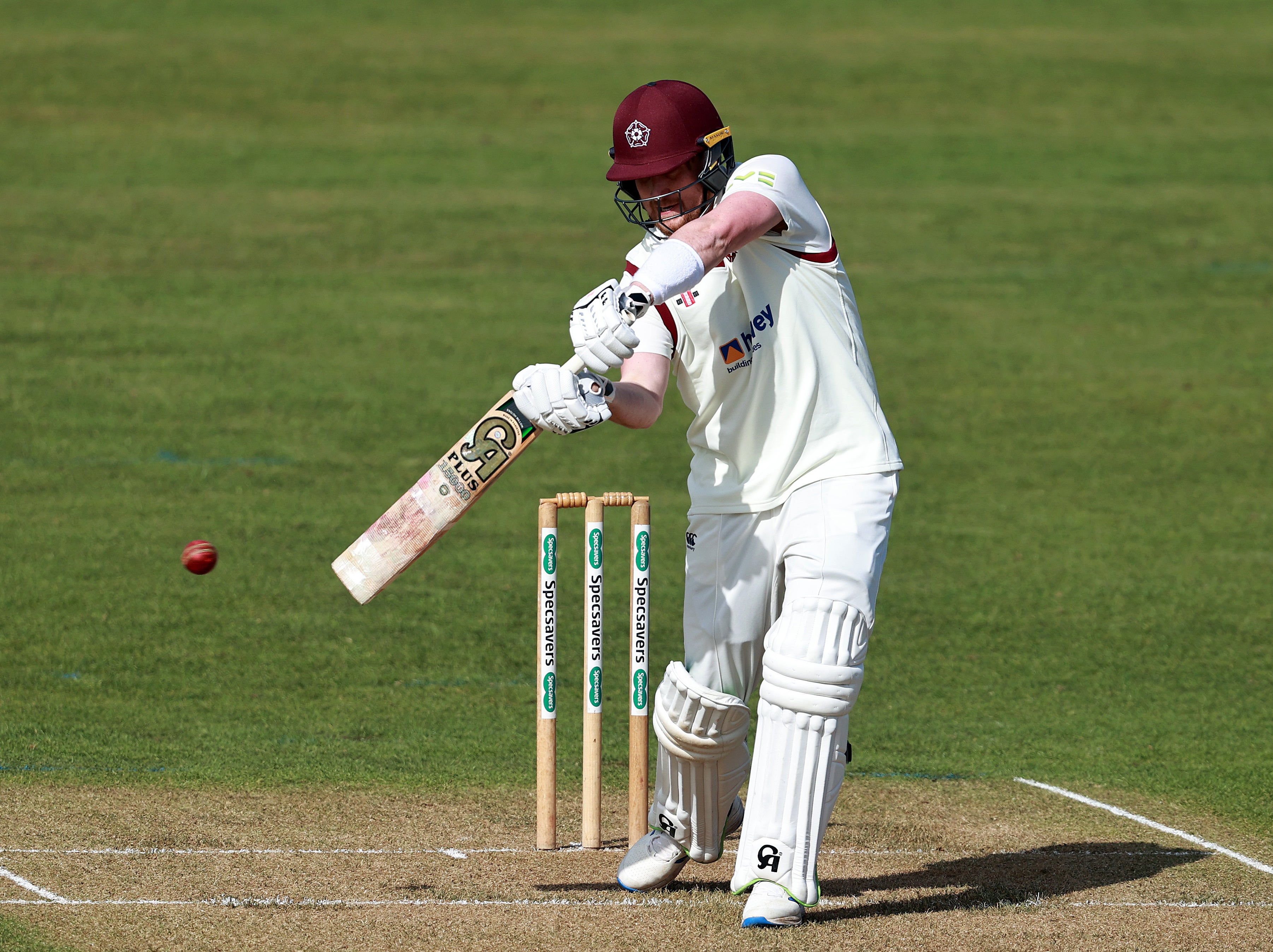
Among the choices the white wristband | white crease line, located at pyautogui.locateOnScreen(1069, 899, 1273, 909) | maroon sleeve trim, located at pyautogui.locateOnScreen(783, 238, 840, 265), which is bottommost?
white crease line, located at pyautogui.locateOnScreen(1069, 899, 1273, 909)

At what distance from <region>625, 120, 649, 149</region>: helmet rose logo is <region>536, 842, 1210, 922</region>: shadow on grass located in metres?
1.88

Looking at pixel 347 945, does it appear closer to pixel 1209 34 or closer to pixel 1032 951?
pixel 1032 951

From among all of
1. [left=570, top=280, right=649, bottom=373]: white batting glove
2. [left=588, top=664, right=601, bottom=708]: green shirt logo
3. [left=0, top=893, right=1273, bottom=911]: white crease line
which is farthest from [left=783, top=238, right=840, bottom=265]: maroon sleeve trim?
[left=0, top=893, right=1273, bottom=911]: white crease line

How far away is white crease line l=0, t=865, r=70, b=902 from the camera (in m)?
4.18

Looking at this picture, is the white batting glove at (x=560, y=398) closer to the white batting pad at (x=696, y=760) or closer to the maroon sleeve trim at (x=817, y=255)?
the maroon sleeve trim at (x=817, y=255)

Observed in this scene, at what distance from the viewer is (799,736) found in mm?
3979

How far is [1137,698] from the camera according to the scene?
6957 mm

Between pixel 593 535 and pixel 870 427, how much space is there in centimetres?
99

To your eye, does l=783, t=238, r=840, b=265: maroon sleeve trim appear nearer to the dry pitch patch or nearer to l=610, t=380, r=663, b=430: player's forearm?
l=610, t=380, r=663, b=430: player's forearm

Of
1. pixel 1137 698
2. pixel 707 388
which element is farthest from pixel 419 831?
pixel 1137 698

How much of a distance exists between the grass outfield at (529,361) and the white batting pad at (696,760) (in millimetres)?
1401

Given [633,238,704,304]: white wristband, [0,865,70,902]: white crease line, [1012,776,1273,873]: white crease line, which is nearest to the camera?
[633,238,704,304]: white wristband

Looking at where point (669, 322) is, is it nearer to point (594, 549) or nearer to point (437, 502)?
point (437, 502)

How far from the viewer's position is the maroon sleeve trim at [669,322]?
13.9 ft
